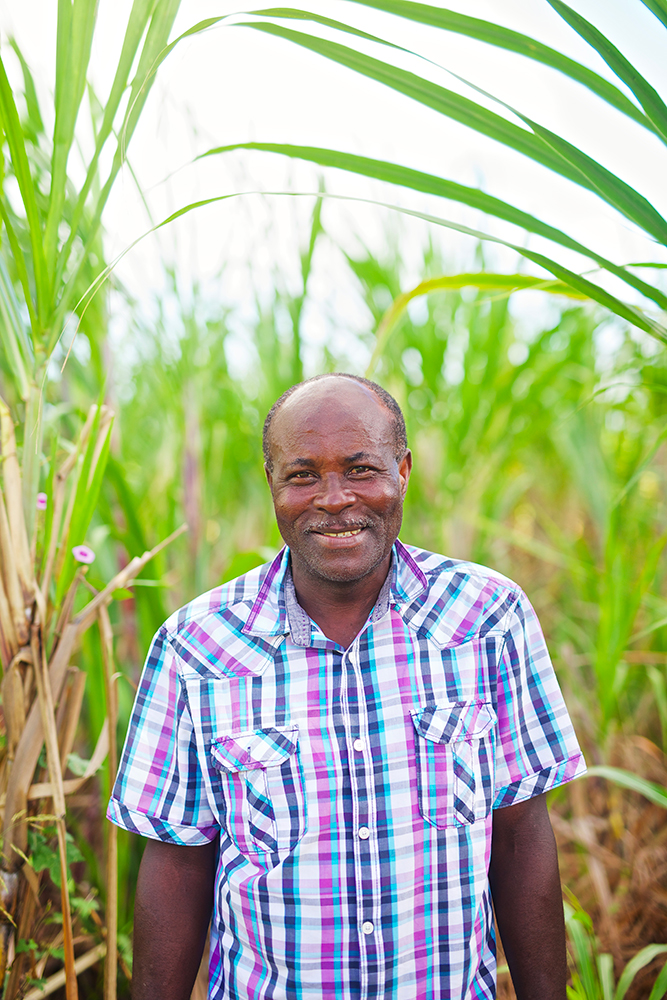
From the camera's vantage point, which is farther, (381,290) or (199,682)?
(381,290)

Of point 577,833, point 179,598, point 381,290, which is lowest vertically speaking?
point 577,833

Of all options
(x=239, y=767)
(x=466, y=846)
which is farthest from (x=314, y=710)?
(x=466, y=846)

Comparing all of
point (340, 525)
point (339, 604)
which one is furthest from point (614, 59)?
point (339, 604)

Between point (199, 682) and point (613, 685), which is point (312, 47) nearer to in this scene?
point (199, 682)

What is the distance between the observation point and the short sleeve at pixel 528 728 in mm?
979

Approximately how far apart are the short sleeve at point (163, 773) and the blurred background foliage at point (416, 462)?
209 mm

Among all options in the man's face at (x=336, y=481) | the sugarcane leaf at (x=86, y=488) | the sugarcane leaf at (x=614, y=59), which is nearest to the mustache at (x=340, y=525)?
the man's face at (x=336, y=481)

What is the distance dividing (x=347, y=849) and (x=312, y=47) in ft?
3.21

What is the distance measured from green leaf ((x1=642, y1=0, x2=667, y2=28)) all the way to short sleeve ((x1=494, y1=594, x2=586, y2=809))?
73 centimetres

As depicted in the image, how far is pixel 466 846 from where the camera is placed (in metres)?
0.94

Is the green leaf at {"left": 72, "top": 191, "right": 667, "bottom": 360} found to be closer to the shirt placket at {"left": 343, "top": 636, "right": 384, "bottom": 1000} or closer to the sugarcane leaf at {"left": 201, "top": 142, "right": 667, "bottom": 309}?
the sugarcane leaf at {"left": 201, "top": 142, "right": 667, "bottom": 309}

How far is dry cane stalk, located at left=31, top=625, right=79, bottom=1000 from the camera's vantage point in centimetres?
98

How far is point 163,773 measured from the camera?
37.3 inches

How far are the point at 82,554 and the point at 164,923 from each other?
534 millimetres
